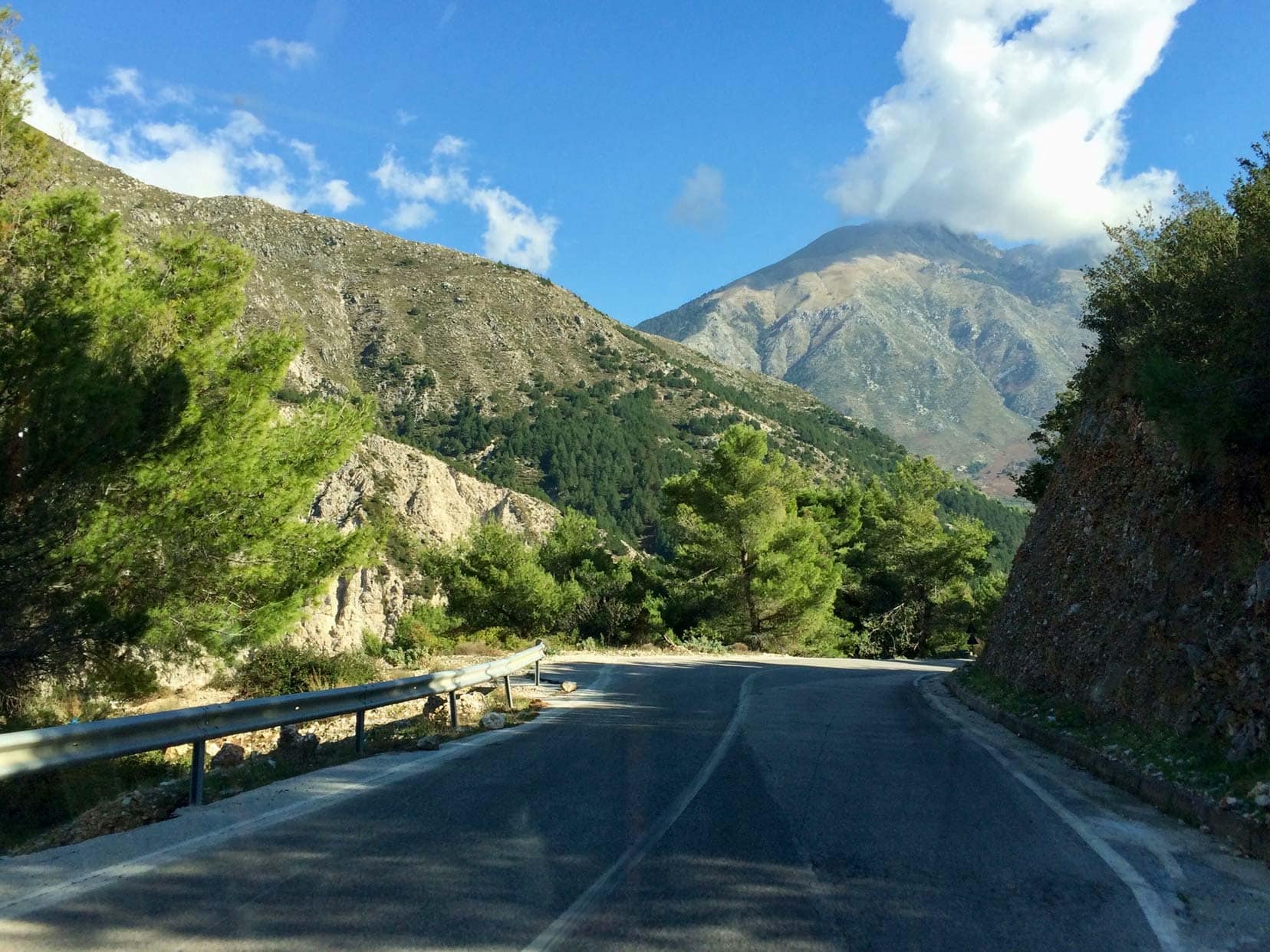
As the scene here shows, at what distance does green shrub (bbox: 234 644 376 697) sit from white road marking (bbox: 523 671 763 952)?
27.6 ft

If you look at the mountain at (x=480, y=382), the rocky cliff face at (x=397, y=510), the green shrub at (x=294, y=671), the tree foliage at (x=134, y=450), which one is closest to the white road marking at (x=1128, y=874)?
the green shrub at (x=294, y=671)

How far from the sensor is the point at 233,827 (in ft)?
20.0

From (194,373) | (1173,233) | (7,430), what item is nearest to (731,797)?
(7,430)

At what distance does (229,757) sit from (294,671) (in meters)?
5.44

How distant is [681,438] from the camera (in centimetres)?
13125

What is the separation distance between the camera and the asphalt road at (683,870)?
14.1 ft

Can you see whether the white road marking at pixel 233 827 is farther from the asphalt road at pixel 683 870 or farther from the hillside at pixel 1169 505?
the hillside at pixel 1169 505

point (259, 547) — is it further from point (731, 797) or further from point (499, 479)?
point (499, 479)

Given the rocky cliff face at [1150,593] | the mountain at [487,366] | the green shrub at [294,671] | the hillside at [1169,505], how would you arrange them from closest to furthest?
the rocky cliff face at [1150,593], the hillside at [1169,505], the green shrub at [294,671], the mountain at [487,366]

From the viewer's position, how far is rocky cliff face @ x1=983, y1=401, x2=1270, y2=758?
8875 millimetres

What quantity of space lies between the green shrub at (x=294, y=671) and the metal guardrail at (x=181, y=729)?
17.4ft

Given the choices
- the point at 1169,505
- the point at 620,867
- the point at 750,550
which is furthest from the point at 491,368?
the point at 620,867

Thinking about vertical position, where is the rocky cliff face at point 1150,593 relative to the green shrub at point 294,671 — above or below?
above

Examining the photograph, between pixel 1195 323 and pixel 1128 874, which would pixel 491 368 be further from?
pixel 1128 874
